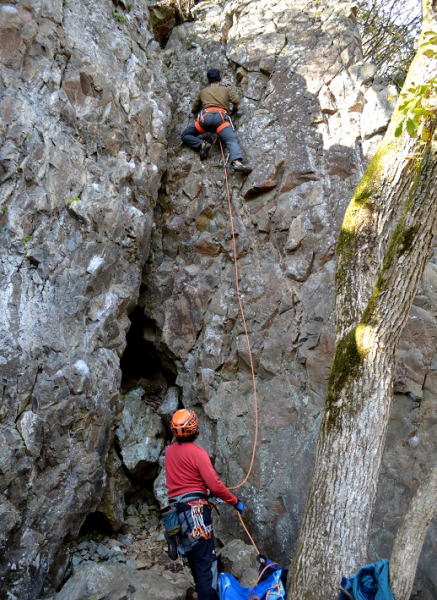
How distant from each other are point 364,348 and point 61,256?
3.44 m

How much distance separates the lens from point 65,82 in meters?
6.26

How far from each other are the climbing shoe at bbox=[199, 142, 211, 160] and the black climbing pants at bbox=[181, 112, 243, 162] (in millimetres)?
74

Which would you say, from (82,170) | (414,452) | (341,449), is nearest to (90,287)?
(82,170)

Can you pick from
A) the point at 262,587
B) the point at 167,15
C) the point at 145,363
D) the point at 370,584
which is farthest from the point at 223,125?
the point at 370,584

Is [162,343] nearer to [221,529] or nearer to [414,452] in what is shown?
[221,529]

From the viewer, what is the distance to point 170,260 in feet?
24.3

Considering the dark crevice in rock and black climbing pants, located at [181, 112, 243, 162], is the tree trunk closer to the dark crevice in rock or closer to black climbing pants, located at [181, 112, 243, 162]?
black climbing pants, located at [181, 112, 243, 162]

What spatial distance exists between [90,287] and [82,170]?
1.45 meters

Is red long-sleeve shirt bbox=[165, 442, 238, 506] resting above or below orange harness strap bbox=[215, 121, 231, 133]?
below

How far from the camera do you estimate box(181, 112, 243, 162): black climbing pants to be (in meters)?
7.44

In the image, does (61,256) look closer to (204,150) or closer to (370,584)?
(204,150)

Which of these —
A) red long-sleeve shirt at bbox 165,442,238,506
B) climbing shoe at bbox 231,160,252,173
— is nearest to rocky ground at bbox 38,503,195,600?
red long-sleeve shirt at bbox 165,442,238,506

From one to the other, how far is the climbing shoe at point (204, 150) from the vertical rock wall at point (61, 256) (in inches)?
33.7

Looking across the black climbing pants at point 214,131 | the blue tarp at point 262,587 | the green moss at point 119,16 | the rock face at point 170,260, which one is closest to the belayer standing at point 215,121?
the black climbing pants at point 214,131
